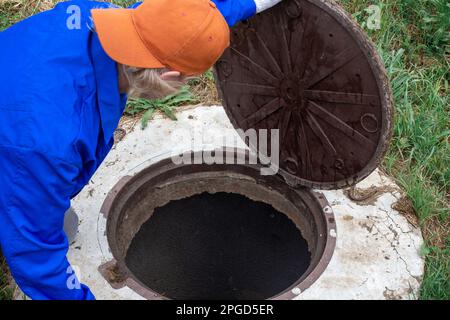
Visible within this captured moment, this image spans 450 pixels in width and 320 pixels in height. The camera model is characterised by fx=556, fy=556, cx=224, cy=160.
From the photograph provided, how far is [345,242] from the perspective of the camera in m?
3.00

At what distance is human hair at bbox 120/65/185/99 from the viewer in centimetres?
211

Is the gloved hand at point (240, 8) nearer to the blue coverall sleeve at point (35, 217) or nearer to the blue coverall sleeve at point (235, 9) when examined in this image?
the blue coverall sleeve at point (235, 9)

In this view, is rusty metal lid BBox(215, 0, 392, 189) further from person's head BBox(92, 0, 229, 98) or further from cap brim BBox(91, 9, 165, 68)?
cap brim BBox(91, 9, 165, 68)

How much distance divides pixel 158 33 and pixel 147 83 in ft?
0.69

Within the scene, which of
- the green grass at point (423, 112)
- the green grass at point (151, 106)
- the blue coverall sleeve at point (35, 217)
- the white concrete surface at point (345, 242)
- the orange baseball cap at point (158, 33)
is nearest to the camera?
the blue coverall sleeve at point (35, 217)

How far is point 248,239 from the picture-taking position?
380cm

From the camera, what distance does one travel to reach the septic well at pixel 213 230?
3443mm

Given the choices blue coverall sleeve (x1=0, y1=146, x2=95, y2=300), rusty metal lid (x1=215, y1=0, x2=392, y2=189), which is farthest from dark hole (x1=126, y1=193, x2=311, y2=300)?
blue coverall sleeve (x1=0, y1=146, x2=95, y2=300)

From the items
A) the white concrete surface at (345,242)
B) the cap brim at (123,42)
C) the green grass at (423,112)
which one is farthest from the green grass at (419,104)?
the cap brim at (123,42)

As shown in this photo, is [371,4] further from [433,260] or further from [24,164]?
[24,164]

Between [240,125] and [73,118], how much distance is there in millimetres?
1440

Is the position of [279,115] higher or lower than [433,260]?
higher

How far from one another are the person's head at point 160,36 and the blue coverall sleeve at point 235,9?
1.34ft

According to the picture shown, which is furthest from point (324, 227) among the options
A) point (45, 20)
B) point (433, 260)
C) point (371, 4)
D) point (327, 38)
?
point (371, 4)
